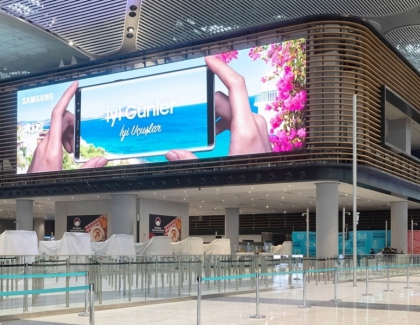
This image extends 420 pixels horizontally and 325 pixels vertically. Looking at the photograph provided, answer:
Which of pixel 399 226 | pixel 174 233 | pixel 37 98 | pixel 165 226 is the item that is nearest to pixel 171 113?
Result: pixel 165 226

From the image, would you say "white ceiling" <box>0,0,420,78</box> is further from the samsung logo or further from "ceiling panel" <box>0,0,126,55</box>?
the samsung logo

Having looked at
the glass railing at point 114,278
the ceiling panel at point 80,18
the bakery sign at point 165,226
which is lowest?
the glass railing at point 114,278

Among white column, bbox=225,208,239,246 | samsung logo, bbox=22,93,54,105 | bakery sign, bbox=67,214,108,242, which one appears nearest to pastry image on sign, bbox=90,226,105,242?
bakery sign, bbox=67,214,108,242

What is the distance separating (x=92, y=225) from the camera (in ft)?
129

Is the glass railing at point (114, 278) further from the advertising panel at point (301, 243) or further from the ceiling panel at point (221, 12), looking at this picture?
the advertising panel at point (301, 243)

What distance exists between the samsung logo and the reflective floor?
943 inches

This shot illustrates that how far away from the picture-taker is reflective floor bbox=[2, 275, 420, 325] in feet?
35.8

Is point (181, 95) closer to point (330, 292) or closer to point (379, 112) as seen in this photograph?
point (379, 112)

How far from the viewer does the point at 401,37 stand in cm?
4388

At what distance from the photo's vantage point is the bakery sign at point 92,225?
127 ft

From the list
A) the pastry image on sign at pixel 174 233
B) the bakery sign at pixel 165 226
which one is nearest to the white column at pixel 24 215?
the bakery sign at pixel 165 226

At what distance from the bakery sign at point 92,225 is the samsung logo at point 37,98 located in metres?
7.43

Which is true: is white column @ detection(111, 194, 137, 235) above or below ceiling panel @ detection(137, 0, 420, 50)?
below

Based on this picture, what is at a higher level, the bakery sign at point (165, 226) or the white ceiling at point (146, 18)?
the white ceiling at point (146, 18)
